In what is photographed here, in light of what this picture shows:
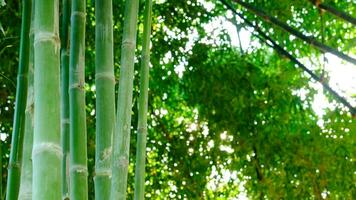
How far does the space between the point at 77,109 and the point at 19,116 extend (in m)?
0.21

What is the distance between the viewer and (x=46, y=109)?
0.99 meters

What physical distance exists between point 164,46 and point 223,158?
2.21 feet

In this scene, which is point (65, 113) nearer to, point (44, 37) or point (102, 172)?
point (102, 172)

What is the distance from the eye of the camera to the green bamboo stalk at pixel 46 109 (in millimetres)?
953

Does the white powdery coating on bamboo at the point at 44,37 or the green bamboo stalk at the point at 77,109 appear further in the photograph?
the green bamboo stalk at the point at 77,109

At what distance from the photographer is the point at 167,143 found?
3.39 metres

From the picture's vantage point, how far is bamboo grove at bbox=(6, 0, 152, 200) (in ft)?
3.33

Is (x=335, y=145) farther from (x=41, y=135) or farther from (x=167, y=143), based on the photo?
(x=41, y=135)

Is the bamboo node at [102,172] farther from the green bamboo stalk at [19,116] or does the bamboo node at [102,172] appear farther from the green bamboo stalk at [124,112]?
the green bamboo stalk at [19,116]

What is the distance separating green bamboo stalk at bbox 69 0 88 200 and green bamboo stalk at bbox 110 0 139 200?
63mm

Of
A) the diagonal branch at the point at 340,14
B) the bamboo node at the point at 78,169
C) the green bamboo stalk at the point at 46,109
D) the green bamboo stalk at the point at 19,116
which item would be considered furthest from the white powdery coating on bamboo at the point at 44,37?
the diagonal branch at the point at 340,14

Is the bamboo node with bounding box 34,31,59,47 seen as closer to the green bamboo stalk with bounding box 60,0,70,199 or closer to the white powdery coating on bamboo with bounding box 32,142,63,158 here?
the white powdery coating on bamboo with bounding box 32,142,63,158

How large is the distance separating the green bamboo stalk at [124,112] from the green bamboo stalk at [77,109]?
6 centimetres

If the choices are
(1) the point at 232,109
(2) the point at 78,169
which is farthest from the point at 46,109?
(1) the point at 232,109
